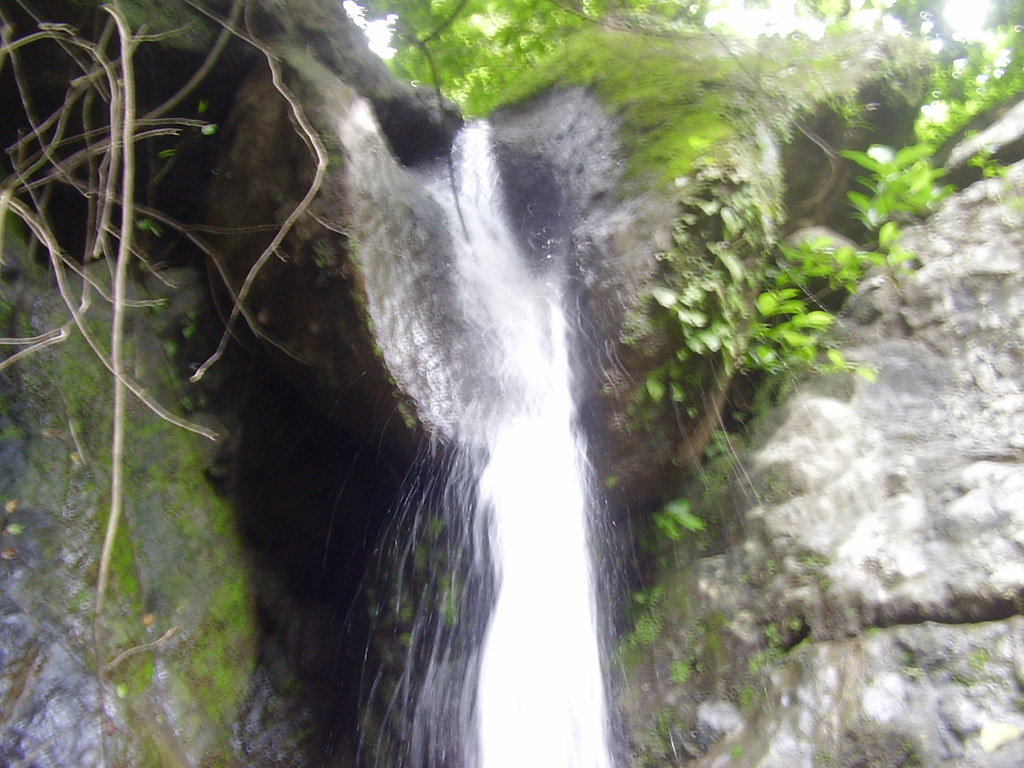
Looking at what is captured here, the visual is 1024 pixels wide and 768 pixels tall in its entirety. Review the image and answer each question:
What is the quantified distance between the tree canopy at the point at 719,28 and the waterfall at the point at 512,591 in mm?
2842

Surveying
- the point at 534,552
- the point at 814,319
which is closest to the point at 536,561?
the point at 534,552

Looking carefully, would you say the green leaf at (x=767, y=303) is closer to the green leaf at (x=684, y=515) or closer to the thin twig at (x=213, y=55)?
the green leaf at (x=684, y=515)

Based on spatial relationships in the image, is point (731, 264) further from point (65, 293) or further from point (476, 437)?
point (65, 293)

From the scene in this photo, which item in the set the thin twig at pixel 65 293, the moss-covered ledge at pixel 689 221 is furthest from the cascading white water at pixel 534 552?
the thin twig at pixel 65 293

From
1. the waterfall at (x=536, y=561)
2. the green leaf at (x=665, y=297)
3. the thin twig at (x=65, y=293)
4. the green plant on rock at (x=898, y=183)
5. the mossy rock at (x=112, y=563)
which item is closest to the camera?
the thin twig at (x=65, y=293)

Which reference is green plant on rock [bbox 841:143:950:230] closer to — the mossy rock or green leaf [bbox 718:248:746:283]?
Result: green leaf [bbox 718:248:746:283]

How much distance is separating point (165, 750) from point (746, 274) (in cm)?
336

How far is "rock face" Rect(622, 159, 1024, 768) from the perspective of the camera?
89.6 inches

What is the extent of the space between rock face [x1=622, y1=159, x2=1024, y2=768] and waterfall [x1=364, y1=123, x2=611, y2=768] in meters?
0.32

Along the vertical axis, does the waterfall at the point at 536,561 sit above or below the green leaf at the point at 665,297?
below

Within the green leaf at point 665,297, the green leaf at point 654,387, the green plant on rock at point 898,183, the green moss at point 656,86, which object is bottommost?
the green leaf at point 654,387

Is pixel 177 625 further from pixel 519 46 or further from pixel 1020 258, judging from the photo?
pixel 519 46

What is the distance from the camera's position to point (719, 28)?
5000mm

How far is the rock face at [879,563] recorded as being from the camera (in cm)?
228
